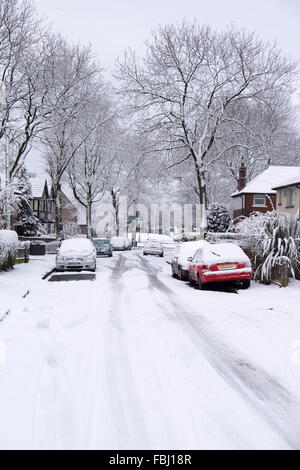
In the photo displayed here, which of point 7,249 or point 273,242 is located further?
point 7,249

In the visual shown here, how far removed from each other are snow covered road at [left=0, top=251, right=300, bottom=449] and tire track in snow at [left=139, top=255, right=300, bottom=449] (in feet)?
0.04

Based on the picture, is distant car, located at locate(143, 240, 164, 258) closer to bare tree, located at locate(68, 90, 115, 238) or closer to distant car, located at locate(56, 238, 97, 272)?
bare tree, located at locate(68, 90, 115, 238)

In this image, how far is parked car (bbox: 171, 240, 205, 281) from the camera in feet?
62.0

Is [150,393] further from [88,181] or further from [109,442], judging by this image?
[88,181]

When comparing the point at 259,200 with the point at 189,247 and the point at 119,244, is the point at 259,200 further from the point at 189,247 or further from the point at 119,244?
the point at 189,247

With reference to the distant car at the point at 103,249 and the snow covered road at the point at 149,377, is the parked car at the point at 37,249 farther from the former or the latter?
the snow covered road at the point at 149,377

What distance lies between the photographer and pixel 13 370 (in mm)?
6203

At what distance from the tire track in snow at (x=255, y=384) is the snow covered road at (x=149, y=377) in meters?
0.01

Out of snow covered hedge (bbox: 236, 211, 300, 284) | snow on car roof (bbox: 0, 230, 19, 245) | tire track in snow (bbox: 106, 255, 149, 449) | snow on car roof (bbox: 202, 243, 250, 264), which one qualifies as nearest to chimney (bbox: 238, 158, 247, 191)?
snow on car roof (bbox: 0, 230, 19, 245)

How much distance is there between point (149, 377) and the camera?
595 cm

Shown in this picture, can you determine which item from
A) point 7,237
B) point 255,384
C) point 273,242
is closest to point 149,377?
point 255,384

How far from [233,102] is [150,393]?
3261 cm

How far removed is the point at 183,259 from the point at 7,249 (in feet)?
22.6

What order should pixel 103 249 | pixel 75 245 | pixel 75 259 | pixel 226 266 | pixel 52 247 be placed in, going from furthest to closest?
pixel 52 247, pixel 103 249, pixel 75 245, pixel 75 259, pixel 226 266
